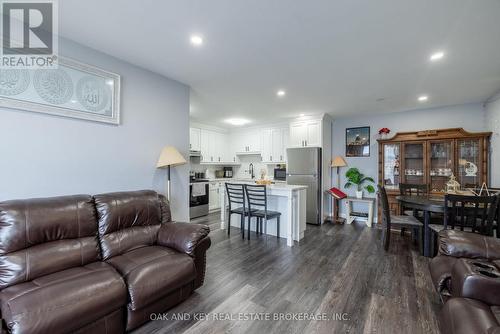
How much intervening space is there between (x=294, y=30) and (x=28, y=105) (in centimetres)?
251

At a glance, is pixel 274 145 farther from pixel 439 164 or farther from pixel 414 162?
pixel 439 164

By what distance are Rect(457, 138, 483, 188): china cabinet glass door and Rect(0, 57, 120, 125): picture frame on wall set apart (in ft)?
18.8

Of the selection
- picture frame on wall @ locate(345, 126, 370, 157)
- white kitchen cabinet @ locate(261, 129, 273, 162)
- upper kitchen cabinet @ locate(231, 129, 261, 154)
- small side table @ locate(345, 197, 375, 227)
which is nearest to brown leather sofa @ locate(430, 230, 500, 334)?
small side table @ locate(345, 197, 375, 227)

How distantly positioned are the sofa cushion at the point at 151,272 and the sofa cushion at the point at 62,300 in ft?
0.27

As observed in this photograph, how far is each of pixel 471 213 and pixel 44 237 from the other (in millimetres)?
4569

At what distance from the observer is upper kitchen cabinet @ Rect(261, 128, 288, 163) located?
19.5ft

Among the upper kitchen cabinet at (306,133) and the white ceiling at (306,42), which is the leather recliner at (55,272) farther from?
the upper kitchen cabinet at (306,133)

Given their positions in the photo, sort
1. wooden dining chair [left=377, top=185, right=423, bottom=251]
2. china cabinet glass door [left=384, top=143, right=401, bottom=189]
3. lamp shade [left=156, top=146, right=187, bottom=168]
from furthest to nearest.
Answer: china cabinet glass door [left=384, top=143, right=401, bottom=189]
wooden dining chair [left=377, top=185, right=423, bottom=251]
lamp shade [left=156, top=146, right=187, bottom=168]

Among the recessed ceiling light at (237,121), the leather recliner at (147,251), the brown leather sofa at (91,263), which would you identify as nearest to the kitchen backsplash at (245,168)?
the recessed ceiling light at (237,121)

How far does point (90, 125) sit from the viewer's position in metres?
2.39

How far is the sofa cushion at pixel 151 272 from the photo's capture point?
163 centimetres

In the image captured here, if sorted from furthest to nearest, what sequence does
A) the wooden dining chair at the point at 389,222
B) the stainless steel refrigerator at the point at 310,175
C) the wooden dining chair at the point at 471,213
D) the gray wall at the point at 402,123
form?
the stainless steel refrigerator at the point at 310,175, the gray wall at the point at 402,123, the wooden dining chair at the point at 389,222, the wooden dining chair at the point at 471,213

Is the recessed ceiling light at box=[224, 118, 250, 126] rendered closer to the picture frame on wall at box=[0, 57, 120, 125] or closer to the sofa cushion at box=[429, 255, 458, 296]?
the picture frame on wall at box=[0, 57, 120, 125]

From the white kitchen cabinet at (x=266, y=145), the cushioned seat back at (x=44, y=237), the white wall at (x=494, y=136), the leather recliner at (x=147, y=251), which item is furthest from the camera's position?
the white kitchen cabinet at (x=266, y=145)
